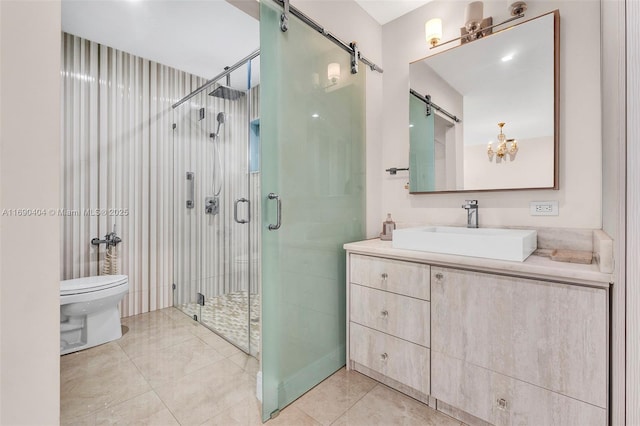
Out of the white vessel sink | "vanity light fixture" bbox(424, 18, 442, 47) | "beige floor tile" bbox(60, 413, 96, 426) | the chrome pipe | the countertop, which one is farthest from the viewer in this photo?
the chrome pipe

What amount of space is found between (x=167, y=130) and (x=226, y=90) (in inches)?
33.6

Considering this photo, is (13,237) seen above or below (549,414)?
above

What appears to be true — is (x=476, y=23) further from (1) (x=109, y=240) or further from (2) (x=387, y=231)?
(1) (x=109, y=240)

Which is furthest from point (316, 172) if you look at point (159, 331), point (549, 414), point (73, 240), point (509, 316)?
point (73, 240)

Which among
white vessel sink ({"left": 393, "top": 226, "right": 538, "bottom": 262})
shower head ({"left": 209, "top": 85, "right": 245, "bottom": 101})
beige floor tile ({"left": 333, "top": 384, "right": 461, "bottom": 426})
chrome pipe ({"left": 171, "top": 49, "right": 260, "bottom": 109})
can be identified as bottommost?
beige floor tile ({"left": 333, "top": 384, "right": 461, "bottom": 426})

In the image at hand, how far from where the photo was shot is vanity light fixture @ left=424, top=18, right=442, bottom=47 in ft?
6.48

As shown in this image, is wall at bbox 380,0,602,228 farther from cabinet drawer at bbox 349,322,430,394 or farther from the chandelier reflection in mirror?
cabinet drawer at bbox 349,322,430,394

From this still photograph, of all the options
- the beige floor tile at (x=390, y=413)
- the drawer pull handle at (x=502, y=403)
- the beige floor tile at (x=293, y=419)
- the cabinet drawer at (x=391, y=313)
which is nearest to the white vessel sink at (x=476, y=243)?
the cabinet drawer at (x=391, y=313)

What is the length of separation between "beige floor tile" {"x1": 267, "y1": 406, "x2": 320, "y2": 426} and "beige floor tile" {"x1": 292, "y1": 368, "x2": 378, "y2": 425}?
3cm

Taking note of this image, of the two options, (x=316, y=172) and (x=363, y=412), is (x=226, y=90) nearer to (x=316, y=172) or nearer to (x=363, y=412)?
(x=316, y=172)

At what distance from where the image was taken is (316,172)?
1786mm

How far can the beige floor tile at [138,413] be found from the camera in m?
1.44

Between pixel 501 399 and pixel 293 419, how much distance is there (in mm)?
1013

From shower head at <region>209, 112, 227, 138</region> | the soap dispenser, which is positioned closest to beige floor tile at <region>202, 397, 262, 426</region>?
the soap dispenser
